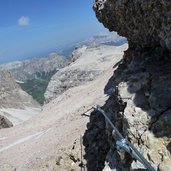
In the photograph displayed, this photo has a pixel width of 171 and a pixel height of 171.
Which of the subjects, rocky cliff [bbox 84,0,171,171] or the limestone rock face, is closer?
rocky cliff [bbox 84,0,171,171]

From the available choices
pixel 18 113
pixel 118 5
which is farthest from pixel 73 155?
pixel 18 113

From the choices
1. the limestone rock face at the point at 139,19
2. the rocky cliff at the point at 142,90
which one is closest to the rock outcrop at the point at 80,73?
the limestone rock face at the point at 139,19

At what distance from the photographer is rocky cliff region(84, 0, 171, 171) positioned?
11.2 metres

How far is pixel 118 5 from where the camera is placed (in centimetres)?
1534

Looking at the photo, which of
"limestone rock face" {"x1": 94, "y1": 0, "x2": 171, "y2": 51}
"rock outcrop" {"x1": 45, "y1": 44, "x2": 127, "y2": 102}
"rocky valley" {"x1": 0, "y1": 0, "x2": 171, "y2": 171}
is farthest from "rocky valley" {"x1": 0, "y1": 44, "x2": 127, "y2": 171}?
"limestone rock face" {"x1": 94, "y1": 0, "x2": 171, "y2": 51}

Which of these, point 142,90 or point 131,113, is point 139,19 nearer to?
point 142,90

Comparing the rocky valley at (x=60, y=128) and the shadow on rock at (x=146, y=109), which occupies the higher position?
the shadow on rock at (x=146, y=109)

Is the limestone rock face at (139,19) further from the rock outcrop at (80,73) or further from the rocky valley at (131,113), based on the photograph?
the rock outcrop at (80,73)

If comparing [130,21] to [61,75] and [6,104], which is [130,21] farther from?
[6,104]

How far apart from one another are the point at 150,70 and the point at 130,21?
249 cm

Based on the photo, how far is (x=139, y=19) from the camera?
1454 cm

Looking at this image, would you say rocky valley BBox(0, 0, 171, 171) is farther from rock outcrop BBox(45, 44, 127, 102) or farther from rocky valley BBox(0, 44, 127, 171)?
rock outcrop BBox(45, 44, 127, 102)

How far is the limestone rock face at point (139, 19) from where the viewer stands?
12.6 metres

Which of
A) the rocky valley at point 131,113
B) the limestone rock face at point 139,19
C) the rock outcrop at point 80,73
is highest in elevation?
the limestone rock face at point 139,19
